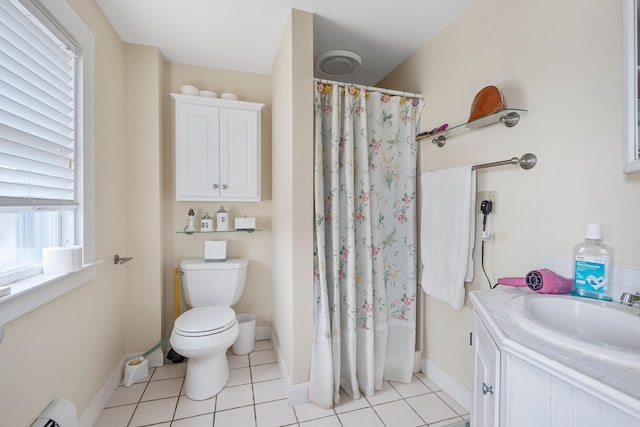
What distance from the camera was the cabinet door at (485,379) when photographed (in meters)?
0.76

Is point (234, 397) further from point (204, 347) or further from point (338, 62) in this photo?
point (338, 62)

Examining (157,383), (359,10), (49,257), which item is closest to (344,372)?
(157,383)

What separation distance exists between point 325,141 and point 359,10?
0.78 meters

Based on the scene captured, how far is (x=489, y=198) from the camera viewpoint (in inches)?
Answer: 57.1

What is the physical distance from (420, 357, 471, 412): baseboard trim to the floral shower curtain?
0.16m

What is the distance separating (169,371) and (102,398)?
435 millimetres

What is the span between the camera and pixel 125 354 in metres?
1.94

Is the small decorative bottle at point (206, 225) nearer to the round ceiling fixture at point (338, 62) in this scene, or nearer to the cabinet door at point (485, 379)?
the round ceiling fixture at point (338, 62)

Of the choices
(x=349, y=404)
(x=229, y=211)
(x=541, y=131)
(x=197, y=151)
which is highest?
(x=197, y=151)

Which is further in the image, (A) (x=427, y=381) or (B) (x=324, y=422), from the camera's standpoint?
(A) (x=427, y=381)

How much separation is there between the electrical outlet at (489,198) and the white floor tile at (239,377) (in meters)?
1.84

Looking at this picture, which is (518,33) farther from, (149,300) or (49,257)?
(149,300)

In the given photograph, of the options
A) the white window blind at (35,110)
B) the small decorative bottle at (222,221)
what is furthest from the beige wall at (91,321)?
the small decorative bottle at (222,221)

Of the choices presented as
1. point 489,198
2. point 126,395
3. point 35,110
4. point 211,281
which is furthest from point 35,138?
point 489,198
